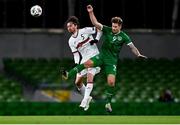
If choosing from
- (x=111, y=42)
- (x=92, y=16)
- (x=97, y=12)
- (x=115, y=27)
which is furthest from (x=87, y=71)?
(x=97, y=12)

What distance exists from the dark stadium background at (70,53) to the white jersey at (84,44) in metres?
13.1

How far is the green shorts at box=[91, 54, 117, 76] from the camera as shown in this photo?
23.7 meters

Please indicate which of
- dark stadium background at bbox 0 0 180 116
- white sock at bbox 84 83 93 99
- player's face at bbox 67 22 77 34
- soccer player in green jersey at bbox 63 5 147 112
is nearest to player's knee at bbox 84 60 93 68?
soccer player in green jersey at bbox 63 5 147 112

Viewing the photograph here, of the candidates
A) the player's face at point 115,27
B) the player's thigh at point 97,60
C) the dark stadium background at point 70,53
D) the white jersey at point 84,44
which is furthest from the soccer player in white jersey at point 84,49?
the dark stadium background at point 70,53

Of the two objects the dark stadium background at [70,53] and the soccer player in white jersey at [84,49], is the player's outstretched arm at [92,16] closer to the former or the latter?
the soccer player in white jersey at [84,49]

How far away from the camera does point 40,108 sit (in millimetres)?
30844

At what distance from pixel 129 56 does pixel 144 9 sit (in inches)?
107

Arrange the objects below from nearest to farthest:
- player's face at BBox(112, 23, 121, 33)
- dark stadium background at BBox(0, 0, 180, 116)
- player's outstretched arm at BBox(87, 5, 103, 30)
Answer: player's outstretched arm at BBox(87, 5, 103, 30) → player's face at BBox(112, 23, 121, 33) → dark stadium background at BBox(0, 0, 180, 116)

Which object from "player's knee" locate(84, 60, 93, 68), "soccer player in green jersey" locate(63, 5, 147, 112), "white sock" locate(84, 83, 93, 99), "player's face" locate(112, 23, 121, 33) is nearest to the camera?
"player's face" locate(112, 23, 121, 33)

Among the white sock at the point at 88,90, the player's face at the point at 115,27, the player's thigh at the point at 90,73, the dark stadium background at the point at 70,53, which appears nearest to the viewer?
the player's face at the point at 115,27

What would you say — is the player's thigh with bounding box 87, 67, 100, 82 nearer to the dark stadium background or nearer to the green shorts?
the green shorts

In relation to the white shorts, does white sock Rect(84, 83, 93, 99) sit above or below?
below

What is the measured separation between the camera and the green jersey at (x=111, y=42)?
77.0 feet

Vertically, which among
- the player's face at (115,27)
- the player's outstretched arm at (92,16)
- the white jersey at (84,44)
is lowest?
the white jersey at (84,44)
